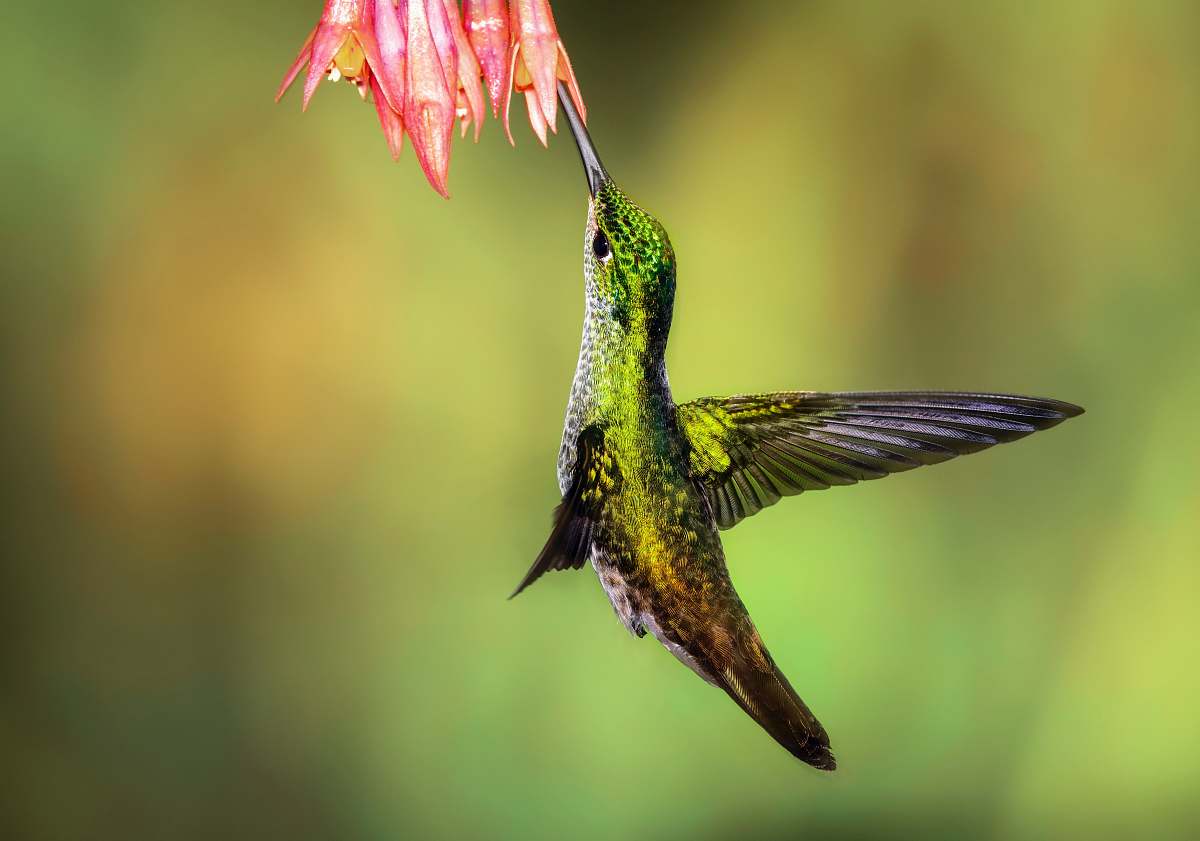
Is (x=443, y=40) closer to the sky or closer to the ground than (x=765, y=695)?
closer to the sky

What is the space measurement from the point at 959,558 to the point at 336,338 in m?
0.87

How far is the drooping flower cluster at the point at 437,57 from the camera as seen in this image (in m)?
0.55

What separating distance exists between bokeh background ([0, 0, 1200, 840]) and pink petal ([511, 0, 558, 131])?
2.86 ft

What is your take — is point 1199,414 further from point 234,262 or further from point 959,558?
point 234,262

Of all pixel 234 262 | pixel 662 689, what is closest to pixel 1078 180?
pixel 662 689

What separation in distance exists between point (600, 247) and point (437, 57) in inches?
4.8

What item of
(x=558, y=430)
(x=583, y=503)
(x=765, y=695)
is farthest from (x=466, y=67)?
(x=558, y=430)

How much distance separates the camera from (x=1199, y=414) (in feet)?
5.13

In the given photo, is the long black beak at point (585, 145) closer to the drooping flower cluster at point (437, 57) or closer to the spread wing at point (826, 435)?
the drooping flower cluster at point (437, 57)

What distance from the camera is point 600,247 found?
0.60 m

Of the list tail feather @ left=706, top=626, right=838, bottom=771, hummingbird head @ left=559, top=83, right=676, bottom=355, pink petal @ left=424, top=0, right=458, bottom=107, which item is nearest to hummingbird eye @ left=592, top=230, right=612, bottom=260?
hummingbird head @ left=559, top=83, right=676, bottom=355

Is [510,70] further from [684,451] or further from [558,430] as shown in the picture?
[558,430]

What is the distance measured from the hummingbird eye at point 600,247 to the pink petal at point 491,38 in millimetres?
80

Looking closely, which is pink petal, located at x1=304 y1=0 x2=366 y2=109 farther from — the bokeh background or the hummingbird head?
the bokeh background
